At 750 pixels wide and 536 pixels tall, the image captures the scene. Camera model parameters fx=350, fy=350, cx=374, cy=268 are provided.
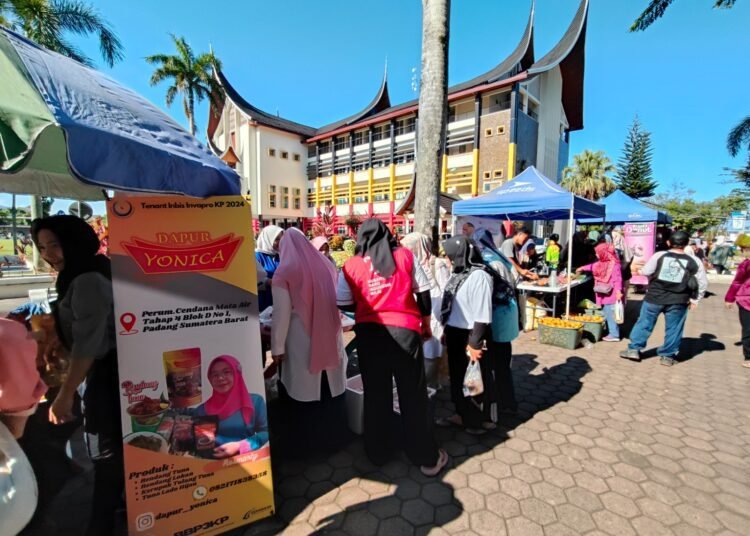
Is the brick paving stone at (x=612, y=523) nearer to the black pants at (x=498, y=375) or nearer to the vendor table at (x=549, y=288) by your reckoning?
the black pants at (x=498, y=375)

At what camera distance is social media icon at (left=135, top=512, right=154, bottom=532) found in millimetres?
1764

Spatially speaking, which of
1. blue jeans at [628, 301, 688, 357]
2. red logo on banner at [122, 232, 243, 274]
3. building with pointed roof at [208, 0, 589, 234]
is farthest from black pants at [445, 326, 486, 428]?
building with pointed roof at [208, 0, 589, 234]

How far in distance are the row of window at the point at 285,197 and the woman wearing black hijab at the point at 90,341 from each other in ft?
100

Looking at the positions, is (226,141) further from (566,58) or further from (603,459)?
(603,459)

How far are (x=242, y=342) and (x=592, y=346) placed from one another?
553 centimetres

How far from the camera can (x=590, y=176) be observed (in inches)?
1041

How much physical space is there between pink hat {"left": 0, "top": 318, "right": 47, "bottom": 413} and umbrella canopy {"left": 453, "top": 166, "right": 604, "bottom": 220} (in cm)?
653

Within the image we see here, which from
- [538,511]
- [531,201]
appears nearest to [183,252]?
[538,511]

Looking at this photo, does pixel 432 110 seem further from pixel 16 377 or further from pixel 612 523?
pixel 16 377

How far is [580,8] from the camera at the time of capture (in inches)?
904

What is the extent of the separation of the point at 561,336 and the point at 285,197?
30.0 metres

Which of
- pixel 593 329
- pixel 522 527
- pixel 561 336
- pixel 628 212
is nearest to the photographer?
pixel 522 527

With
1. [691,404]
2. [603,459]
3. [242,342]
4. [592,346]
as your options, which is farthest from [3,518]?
[592,346]

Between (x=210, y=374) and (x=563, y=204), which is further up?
(x=563, y=204)
